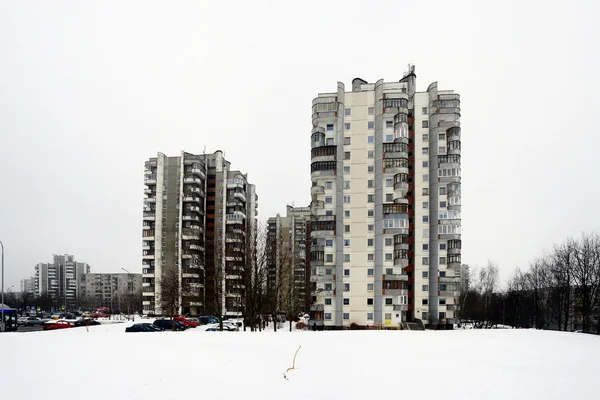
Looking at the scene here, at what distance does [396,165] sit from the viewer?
56406 mm

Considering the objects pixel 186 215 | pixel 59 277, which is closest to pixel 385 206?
pixel 186 215

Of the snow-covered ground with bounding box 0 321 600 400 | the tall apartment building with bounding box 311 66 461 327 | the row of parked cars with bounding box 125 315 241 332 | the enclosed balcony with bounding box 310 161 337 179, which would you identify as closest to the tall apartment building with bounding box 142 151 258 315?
the row of parked cars with bounding box 125 315 241 332

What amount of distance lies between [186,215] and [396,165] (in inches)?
2191

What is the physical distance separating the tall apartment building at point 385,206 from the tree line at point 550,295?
18559mm

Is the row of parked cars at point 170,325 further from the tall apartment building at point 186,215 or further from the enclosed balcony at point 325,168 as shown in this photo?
the enclosed balcony at point 325,168

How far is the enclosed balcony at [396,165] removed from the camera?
56.2m

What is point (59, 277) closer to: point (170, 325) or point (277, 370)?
point (170, 325)

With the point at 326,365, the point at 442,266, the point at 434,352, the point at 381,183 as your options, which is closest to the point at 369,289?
the point at 442,266

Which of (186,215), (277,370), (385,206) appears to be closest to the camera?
(277,370)

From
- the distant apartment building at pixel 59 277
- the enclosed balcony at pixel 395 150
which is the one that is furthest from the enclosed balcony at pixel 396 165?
the distant apartment building at pixel 59 277

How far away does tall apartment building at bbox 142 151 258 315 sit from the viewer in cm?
7950

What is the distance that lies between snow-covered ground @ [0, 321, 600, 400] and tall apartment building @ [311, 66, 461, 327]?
112ft

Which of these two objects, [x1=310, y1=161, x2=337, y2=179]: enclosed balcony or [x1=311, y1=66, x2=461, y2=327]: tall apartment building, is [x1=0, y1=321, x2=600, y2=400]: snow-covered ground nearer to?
[x1=311, y1=66, x2=461, y2=327]: tall apartment building

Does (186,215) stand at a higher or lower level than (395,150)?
lower
